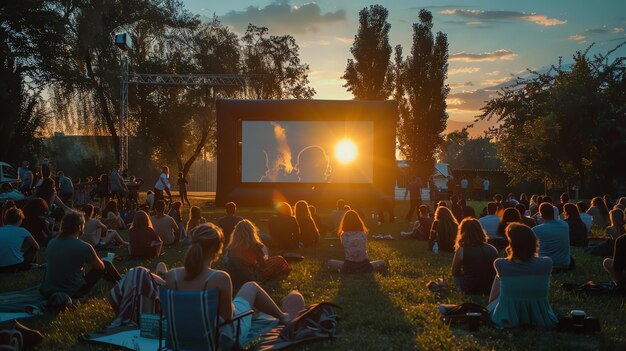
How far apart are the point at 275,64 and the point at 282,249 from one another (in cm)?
3287

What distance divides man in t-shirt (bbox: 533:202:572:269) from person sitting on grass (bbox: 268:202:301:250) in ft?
14.1

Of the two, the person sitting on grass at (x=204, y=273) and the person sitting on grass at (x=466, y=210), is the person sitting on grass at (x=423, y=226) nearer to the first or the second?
the person sitting on grass at (x=466, y=210)

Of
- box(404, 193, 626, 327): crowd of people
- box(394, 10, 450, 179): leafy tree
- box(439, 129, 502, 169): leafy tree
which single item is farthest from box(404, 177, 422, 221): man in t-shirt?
box(439, 129, 502, 169): leafy tree

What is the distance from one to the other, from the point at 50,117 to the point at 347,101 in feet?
53.6

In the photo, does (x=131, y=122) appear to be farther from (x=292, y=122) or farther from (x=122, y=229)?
(x=122, y=229)

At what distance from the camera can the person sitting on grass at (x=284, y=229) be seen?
10523 mm

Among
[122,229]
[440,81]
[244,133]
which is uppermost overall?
[440,81]

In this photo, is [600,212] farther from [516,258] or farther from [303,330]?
[303,330]

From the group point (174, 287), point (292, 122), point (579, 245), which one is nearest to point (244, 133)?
point (292, 122)

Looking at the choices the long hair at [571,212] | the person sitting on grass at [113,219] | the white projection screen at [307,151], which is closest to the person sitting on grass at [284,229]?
the long hair at [571,212]

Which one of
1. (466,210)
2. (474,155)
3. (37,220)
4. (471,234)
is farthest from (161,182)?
(474,155)

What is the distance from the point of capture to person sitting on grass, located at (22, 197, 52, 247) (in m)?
10.4

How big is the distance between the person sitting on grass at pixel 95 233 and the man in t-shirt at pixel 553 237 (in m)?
8.01

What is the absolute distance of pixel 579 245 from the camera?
1156 centimetres
